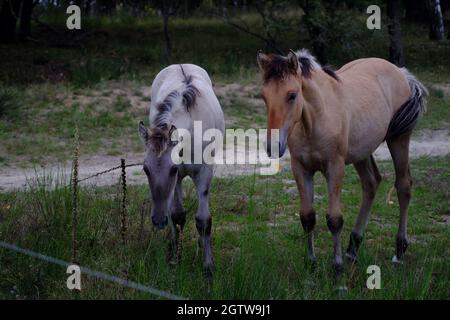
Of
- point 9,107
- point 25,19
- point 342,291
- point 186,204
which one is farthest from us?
point 25,19

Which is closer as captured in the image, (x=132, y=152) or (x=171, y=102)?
(x=171, y=102)

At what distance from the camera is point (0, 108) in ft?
38.3

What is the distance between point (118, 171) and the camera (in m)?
9.59

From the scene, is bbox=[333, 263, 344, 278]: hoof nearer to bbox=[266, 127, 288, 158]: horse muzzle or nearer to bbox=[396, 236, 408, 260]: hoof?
bbox=[396, 236, 408, 260]: hoof

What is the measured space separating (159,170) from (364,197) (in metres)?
2.32

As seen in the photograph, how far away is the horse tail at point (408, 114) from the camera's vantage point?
607cm

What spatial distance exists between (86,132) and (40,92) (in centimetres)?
251

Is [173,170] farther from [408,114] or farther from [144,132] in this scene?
[408,114]

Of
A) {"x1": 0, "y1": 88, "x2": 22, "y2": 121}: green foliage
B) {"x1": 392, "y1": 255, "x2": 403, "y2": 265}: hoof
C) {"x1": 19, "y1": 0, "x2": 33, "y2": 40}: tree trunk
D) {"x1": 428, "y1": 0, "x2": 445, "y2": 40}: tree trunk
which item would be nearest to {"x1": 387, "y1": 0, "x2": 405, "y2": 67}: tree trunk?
{"x1": 428, "y1": 0, "x2": 445, "y2": 40}: tree trunk

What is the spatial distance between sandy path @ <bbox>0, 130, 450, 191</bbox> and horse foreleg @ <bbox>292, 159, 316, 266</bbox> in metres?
2.74

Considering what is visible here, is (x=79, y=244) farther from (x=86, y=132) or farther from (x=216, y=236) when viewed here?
(x=86, y=132)

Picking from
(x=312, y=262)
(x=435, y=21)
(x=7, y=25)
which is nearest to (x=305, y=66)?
(x=312, y=262)

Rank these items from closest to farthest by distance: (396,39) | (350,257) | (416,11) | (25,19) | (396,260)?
(350,257), (396,260), (396,39), (25,19), (416,11)

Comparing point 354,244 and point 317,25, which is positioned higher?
point 317,25
